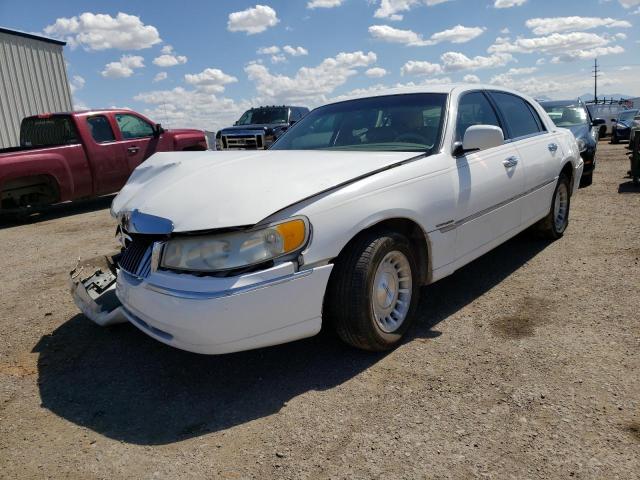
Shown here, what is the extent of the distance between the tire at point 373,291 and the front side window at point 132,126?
26.7ft

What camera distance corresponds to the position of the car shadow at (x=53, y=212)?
8.87 meters

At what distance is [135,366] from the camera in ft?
10.4

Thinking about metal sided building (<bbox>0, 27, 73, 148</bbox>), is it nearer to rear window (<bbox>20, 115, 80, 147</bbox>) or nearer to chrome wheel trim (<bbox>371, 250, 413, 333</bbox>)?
rear window (<bbox>20, 115, 80, 147</bbox>)

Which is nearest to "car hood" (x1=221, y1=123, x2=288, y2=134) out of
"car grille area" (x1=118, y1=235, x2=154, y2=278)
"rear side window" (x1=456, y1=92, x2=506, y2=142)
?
"rear side window" (x1=456, y1=92, x2=506, y2=142)

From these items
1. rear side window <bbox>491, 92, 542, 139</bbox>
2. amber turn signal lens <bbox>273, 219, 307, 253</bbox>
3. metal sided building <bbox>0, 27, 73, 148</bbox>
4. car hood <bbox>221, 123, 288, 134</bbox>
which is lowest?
amber turn signal lens <bbox>273, 219, 307, 253</bbox>

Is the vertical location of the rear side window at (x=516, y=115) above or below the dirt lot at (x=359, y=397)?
above

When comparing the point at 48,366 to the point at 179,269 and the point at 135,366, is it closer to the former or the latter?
the point at 135,366

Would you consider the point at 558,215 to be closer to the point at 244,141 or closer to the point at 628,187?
the point at 628,187

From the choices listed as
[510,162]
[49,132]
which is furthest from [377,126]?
[49,132]

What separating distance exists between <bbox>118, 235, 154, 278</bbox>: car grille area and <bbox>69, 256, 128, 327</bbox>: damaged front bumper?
11.6 inches

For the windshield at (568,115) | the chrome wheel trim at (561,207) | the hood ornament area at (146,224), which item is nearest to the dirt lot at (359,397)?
the hood ornament area at (146,224)

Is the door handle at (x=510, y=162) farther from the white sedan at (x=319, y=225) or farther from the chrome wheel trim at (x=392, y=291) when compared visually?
the chrome wheel trim at (x=392, y=291)

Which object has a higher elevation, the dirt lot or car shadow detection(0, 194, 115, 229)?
car shadow detection(0, 194, 115, 229)

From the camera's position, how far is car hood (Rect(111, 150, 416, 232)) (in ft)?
8.39
